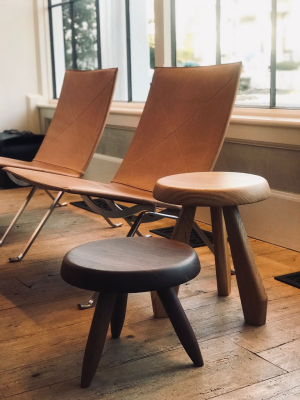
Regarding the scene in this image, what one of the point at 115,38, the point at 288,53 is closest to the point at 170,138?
the point at 288,53

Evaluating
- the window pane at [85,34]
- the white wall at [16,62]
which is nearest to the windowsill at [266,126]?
the window pane at [85,34]

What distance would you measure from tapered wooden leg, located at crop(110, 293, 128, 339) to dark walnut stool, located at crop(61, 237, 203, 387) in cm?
20

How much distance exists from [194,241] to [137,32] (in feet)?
6.36

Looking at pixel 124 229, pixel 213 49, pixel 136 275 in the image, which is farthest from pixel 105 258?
pixel 213 49

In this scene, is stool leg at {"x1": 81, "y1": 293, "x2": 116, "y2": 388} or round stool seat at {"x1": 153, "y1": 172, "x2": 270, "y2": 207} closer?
stool leg at {"x1": 81, "y1": 293, "x2": 116, "y2": 388}

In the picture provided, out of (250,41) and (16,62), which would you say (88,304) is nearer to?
(250,41)

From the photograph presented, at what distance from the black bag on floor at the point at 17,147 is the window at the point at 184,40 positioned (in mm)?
785

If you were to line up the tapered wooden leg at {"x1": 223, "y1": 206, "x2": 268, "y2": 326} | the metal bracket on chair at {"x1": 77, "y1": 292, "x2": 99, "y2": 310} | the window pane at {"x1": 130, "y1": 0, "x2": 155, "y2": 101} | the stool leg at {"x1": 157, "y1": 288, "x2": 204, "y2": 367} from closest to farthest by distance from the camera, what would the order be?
the stool leg at {"x1": 157, "y1": 288, "x2": 204, "y2": 367} → the tapered wooden leg at {"x1": 223, "y1": 206, "x2": 268, "y2": 326} → the metal bracket on chair at {"x1": 77, "y1": 292, "x2": 99, "y2": 310} → the window pane at {"x1": 130, "y1": 0, "x2": 155, "y2": 101}

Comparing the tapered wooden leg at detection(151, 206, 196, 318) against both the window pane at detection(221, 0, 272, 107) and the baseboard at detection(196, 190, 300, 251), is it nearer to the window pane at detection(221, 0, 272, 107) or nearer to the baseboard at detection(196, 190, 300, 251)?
the baseboard at detection(196, 190, 300, 251)

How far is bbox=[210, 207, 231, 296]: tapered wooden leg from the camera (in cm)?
222

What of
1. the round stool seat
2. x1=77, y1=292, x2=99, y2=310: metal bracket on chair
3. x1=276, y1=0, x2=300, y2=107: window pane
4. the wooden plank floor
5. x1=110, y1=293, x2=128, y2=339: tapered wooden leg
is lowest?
the wooden plank floor

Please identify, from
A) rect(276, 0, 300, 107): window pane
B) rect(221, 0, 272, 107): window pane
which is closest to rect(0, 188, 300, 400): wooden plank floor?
rect(276, 0, 300, 107): window pane

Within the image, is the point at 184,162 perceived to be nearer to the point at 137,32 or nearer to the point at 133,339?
the point at 133,339

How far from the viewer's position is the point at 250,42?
3271 millimetres
